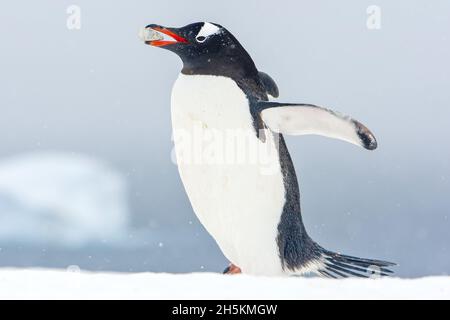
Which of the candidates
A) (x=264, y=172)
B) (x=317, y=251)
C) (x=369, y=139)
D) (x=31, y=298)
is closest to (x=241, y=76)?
(x=264, y=172)

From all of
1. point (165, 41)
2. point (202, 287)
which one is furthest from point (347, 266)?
point (165, 41)

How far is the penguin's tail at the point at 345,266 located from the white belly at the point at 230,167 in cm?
27

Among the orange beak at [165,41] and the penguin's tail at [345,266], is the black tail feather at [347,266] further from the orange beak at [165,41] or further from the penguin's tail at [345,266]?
the orange beak at [165,41]

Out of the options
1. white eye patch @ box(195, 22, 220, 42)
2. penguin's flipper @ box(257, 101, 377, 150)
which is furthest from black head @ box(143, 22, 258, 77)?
penguin's flipper @ box(257, 101, 377, 150)

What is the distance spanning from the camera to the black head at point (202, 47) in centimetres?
318

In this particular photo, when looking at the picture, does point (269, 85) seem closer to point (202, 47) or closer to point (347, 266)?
point (202, 47)

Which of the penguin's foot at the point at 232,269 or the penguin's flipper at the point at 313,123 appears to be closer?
the penguin's flipper at the point at 313,123

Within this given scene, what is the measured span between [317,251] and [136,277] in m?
1.03

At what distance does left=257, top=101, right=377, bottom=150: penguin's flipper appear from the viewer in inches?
114

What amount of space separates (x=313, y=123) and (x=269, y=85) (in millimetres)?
681

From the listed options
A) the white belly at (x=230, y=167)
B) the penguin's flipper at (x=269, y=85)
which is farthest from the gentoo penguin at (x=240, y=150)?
the penguin's flipper at (x=269, y=85)

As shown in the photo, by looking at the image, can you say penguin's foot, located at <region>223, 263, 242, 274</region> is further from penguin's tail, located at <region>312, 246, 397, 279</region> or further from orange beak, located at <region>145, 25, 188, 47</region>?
orange beak, located at <region>145, 25, 188, 47</region>

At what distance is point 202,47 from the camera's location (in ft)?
10.5

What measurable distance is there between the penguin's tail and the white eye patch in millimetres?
1215
